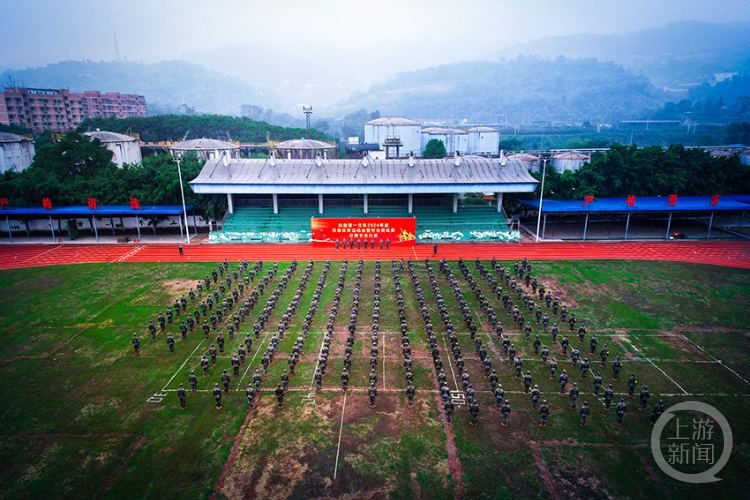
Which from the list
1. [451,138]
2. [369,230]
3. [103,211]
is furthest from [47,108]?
[369,230]

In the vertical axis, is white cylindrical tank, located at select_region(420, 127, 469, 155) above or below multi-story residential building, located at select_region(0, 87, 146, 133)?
below

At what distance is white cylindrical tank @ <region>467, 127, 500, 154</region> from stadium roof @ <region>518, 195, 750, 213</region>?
6233 centimetres

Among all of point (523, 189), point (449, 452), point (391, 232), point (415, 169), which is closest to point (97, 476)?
point (449, 452)

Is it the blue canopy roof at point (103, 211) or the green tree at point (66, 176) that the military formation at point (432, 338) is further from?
the green tree at point (66, 176)

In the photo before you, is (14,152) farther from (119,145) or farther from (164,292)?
(164,292)

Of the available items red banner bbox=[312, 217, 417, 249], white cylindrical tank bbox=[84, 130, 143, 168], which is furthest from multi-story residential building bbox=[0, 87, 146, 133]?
red banner bbox=[312, 217, 417, 249]

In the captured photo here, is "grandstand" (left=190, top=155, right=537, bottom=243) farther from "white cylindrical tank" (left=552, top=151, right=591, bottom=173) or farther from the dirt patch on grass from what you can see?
"white cylindrical tank" (left=552, top=151, right=591, bottom=173)

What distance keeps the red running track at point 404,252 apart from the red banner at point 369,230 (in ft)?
3.60

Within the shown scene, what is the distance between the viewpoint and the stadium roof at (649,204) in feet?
107

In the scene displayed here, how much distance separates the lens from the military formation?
14.2 meters

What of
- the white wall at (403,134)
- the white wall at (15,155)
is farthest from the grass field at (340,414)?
the white wall at (403,134)

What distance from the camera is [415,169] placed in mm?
35875

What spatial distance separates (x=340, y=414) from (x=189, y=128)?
271 ft

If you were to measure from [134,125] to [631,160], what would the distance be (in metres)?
80.8
